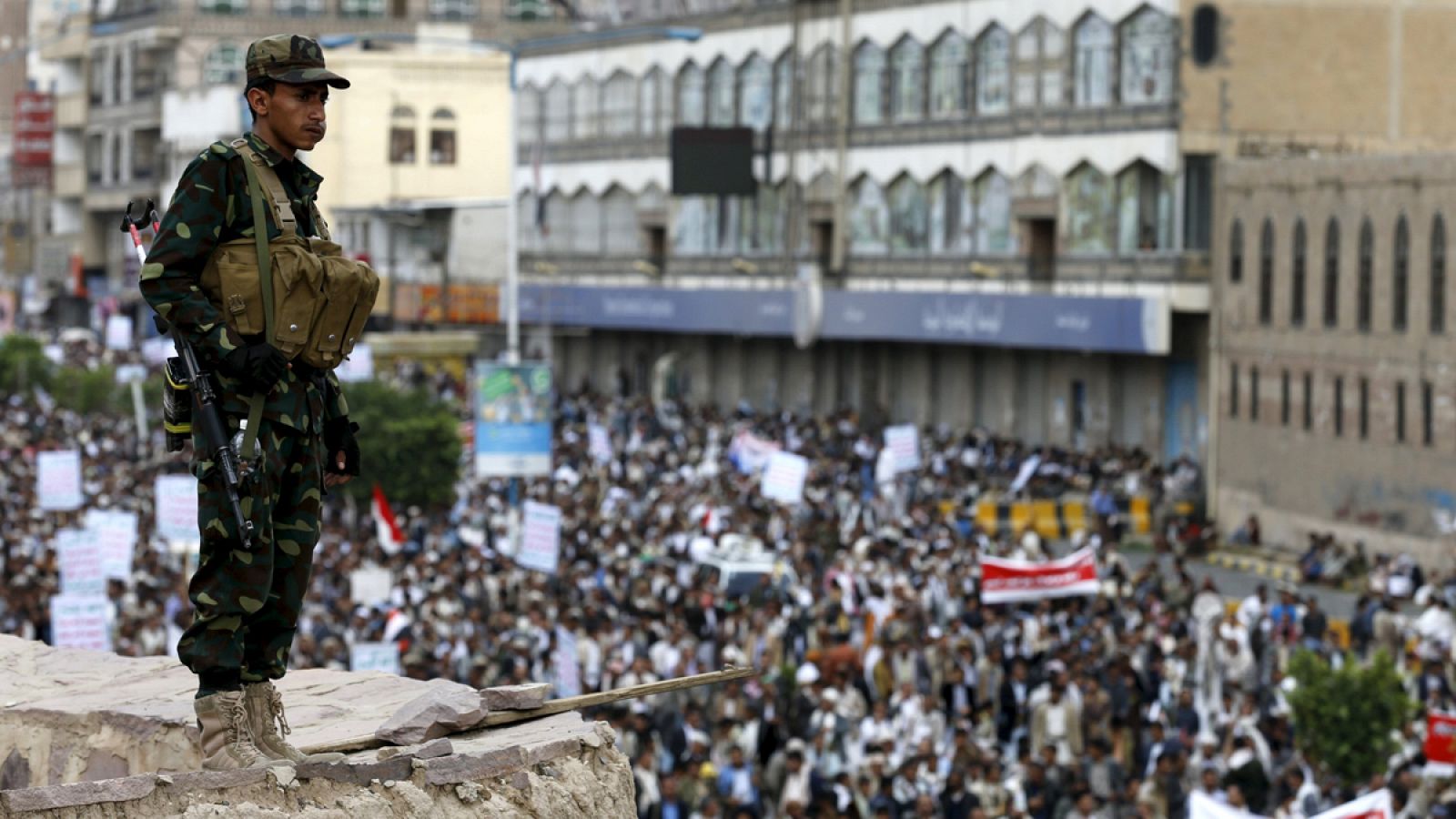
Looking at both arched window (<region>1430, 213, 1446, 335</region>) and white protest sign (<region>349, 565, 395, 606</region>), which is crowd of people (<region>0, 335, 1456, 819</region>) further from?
arched window (<region>1430, 213, 1446, 335</region>)

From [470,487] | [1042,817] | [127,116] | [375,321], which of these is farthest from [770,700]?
[127,116]

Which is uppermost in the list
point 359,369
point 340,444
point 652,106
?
point 652,106

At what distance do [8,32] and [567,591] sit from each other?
9312cm

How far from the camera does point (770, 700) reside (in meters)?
18.1

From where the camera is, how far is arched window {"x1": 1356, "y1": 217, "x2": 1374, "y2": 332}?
112 feet

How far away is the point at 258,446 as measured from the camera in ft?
21.3

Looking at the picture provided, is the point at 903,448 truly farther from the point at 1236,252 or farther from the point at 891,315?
the point at 891,315

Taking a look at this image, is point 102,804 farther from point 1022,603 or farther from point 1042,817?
point 1022,603

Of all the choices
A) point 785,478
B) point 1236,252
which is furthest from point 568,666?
point 1236,252

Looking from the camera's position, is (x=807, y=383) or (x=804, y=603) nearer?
(x=804, y=603)

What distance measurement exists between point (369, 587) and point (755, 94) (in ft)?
100

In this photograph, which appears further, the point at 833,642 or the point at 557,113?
the point at 557,113

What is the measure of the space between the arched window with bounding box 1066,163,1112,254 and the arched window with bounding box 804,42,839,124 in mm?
7750

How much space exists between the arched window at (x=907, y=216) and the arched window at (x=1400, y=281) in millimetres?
15414
